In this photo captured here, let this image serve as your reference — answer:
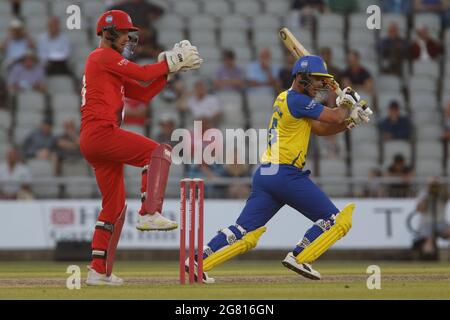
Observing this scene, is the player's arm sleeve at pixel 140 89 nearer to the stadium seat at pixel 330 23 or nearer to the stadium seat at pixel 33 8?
the stadium seat at pixel 330 23

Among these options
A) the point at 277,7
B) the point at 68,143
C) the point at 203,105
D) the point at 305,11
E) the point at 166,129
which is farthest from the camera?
the point at 277,7

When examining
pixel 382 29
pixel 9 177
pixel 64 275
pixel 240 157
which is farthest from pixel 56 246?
pixel 382 29

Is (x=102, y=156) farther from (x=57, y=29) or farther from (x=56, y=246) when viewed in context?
(x=57, y=29)

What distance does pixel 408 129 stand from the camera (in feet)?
62.9

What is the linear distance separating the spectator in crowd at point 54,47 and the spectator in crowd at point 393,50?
195 inches

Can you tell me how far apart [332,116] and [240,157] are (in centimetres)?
620

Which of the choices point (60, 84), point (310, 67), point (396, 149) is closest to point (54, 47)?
point (60, 84)

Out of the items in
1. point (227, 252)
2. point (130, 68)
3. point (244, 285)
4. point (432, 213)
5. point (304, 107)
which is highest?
point (130, 68)

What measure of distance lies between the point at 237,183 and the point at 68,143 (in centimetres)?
252

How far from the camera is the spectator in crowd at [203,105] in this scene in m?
18.8

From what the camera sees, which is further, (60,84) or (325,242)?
(60,84)

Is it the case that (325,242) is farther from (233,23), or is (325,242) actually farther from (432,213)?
(233,23)

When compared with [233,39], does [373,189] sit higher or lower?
lower

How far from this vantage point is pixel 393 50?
66.6ft
